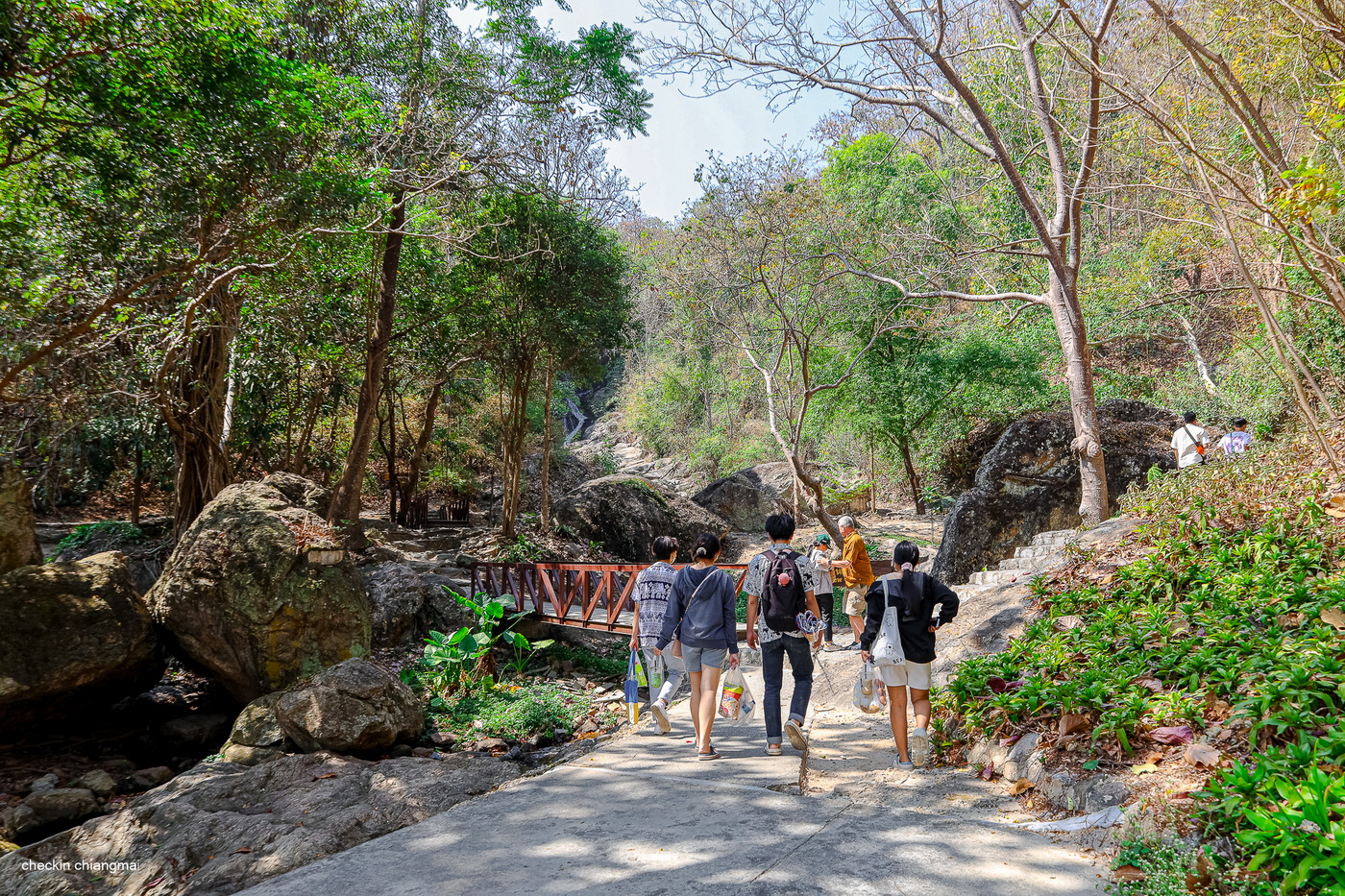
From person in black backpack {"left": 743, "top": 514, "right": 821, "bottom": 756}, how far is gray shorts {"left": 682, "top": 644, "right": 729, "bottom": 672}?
221mm

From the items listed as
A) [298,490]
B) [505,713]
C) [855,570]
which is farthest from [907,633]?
[298,490]

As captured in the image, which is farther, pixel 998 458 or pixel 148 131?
pixel 998 458

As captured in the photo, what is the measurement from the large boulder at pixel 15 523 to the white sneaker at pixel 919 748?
8542 mm

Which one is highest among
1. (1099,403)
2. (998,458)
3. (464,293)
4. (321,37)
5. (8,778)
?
(321,37)

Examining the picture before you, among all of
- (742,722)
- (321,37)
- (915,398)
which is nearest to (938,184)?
(915,398)

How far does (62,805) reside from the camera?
5922mm

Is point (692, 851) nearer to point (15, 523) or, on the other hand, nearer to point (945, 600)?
point (945, 600)

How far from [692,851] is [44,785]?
6.60m

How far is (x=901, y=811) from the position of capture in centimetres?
348

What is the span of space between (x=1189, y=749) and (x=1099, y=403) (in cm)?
928

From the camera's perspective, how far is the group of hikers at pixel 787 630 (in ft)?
14.2

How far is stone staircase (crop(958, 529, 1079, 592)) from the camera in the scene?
752 cm

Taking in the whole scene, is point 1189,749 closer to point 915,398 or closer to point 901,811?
point 901,811

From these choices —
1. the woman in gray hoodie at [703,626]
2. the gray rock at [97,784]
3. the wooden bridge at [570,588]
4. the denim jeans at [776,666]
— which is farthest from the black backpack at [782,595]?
the gray rock at [97,784]
